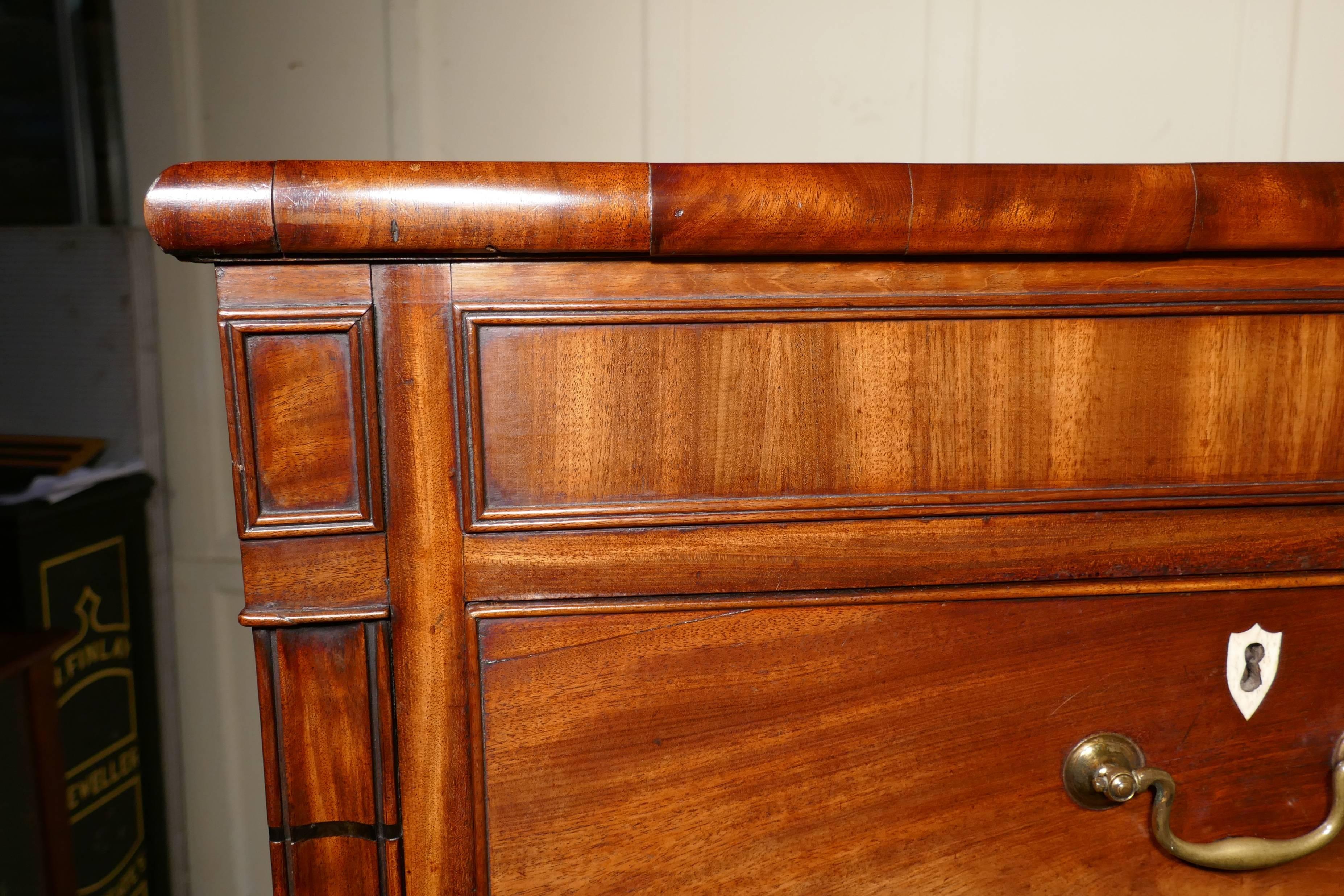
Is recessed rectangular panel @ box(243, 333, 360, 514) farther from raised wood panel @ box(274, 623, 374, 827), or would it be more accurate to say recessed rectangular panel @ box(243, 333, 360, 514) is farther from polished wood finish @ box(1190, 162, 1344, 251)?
polished wood finish @ box(1190, 162, 1344, 251)

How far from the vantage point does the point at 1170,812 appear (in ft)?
1.44

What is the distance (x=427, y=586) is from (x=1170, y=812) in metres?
0.38

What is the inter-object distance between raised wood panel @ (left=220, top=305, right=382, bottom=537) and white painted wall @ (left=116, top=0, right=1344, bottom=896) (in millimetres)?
841

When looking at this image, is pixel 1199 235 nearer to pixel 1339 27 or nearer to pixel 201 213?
pixel 201 213

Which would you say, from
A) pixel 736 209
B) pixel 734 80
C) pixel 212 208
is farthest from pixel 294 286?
pixel 734 80

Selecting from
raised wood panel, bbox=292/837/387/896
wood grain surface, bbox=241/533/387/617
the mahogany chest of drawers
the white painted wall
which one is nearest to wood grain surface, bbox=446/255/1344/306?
the mahogany chest of drawers

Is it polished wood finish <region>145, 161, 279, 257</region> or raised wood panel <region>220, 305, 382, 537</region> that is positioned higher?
polished wood finish <region>145, 161, 279, 257</region>

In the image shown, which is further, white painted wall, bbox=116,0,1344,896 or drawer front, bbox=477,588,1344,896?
white painted wall, bbox=116,0,1344,896

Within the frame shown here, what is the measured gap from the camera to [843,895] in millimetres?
434

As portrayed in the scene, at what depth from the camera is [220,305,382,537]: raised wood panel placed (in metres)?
0.37

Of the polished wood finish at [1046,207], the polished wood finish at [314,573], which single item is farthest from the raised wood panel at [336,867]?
the polished wood finish at [1046,207]

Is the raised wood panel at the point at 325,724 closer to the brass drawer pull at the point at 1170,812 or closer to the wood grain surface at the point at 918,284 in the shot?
the wood grain surface at the point at 918,284

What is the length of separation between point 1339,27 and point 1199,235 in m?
1.01

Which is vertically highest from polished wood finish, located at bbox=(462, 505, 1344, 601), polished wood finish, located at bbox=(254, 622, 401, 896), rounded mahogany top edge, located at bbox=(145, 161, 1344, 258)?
rounded mahogany top edge, located at bbox=(145, 161, 1344, 258)
